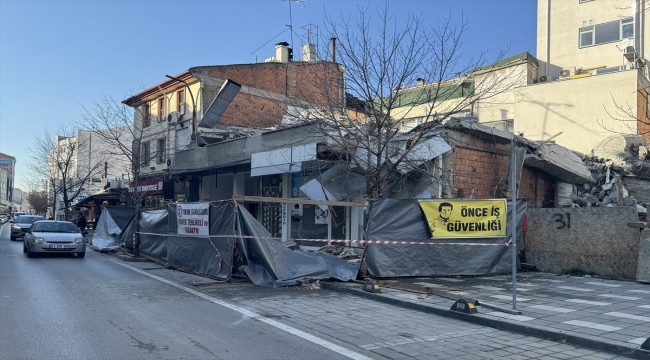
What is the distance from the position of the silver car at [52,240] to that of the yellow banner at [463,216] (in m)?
12.2

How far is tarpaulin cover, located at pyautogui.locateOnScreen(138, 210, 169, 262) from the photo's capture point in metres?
15.7

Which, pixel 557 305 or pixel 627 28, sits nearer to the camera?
pixel 557 305

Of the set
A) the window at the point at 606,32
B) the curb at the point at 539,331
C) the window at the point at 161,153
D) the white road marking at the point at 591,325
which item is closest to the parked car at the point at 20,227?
the window at the point at 161,153

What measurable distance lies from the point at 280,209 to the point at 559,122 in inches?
623

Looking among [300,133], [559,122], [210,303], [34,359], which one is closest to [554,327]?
[210,303]

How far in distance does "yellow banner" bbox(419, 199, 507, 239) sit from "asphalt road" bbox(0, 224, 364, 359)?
16.9 ft

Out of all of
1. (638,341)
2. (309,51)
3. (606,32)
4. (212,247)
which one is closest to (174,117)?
(309,51)

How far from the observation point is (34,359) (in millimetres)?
5320

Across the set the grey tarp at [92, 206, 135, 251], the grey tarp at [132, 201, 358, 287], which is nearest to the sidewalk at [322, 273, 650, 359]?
the grey tarp at [132, 201, 358, 287]

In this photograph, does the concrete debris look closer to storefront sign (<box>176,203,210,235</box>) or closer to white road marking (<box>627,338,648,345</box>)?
storefront sign (<box>176,203,210,235</box>)

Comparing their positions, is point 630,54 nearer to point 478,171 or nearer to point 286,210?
point 478,171

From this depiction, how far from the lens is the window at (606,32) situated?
3019cm

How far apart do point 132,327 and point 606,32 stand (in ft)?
109

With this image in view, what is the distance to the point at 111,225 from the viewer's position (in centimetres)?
2088
